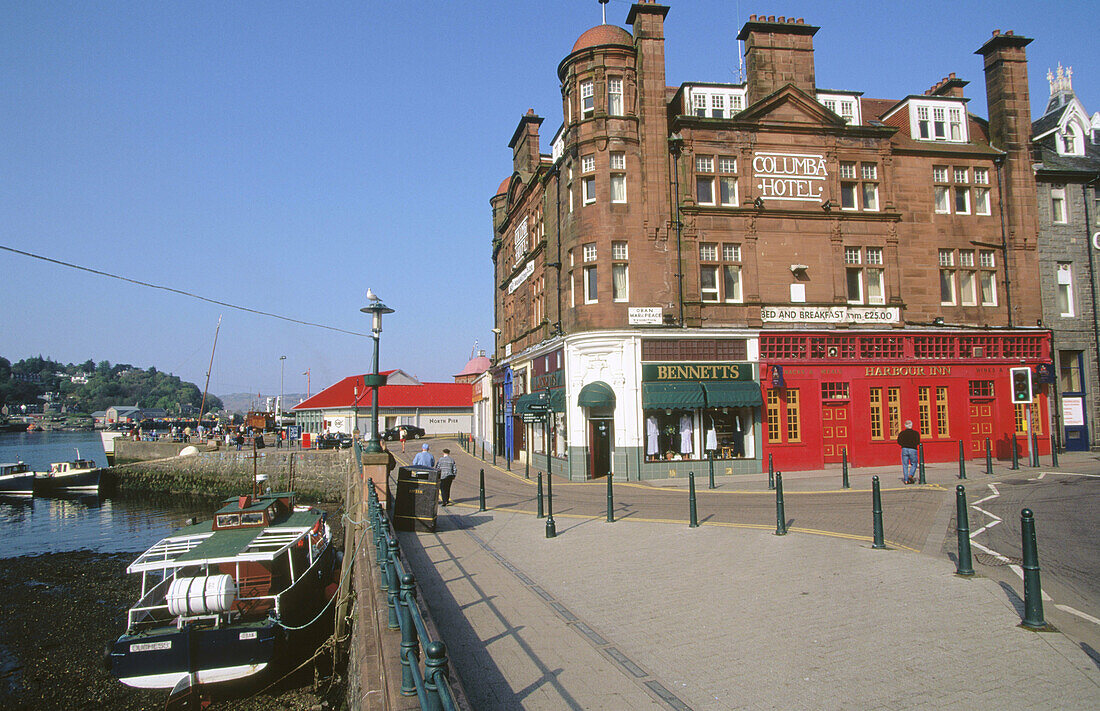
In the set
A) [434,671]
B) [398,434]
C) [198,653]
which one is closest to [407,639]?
[434,671]

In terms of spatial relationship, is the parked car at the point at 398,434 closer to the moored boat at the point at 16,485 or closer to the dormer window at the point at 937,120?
the moored boat at the point at 16,485

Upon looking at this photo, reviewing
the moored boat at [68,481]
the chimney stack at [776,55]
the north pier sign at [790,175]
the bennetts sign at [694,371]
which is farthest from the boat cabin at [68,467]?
the chimney stack at [776,55]

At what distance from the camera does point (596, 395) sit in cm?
2398

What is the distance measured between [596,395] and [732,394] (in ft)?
16.9

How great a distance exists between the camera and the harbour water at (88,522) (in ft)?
96.4

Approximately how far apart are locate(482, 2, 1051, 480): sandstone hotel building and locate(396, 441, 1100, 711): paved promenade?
12015 millimetres

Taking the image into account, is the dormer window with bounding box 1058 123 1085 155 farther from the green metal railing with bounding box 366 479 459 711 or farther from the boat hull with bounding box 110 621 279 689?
the boat hull with bounding box 110 621 279 689

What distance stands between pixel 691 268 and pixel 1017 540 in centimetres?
1547

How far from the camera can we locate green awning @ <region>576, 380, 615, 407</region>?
2394 cm

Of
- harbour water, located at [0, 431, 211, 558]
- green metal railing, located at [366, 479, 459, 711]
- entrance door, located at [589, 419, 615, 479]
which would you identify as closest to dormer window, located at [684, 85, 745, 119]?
entrance door, located at [589, 419, 615, 479]

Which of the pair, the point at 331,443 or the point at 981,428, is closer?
the point at 981,428

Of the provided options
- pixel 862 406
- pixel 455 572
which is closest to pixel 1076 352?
pixel 862 406

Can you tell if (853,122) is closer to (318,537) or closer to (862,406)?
(862,406)

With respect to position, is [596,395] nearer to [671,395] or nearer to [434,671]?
[671,395]
